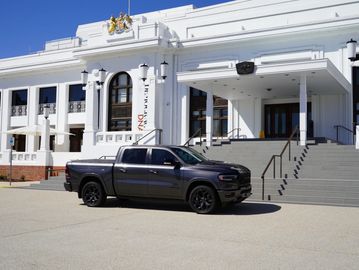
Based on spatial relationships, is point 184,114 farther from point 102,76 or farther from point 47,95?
point 47,95

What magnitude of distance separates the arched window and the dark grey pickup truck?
1427 centimetres

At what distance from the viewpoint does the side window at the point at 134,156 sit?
499 inches

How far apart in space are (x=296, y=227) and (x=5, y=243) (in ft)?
18.8

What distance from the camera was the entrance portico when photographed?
19.0 m

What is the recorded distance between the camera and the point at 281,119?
25.0 m

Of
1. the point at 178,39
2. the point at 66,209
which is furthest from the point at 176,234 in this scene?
the point at 178,39

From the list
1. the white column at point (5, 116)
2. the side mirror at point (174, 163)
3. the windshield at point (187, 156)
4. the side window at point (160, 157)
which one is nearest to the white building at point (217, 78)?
the white column at point (5, 116)

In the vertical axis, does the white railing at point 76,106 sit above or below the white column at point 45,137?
above

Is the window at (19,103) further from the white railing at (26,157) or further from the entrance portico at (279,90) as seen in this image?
the entrance portico at (279,90)

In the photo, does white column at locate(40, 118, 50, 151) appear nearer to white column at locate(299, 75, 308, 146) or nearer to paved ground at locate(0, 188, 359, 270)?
paved ground at locate(0, 188, 359, 270)

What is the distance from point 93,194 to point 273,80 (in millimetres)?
11068

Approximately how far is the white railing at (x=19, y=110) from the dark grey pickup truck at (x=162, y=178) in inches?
918

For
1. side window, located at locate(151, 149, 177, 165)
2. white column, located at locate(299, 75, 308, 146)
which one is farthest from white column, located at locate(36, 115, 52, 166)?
side window, located at locate(151, 149, 177, 165)

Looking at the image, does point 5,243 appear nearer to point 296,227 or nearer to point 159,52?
point 296,227
